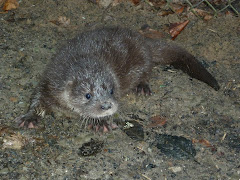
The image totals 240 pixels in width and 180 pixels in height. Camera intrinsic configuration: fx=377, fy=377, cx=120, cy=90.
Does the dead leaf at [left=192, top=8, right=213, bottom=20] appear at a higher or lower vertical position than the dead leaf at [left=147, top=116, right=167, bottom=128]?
higher

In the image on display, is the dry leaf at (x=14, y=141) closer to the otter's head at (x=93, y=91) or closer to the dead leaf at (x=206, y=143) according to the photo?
the otter's head at (x=93, y=91)

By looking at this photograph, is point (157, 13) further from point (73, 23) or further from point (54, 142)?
point (54, 142)

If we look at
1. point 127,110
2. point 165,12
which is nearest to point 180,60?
point 127,110

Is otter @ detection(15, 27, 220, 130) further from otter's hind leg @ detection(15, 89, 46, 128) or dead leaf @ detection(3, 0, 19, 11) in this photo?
dead leaf @ detection(3, 0, 19, 11)

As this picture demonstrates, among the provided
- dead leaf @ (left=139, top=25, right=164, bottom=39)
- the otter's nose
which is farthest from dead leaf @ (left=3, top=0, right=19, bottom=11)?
the otter's nose

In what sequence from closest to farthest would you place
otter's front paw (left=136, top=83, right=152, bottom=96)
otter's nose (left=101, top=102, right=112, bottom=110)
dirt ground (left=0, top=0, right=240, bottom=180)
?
dirt ground (left=0, top=0, right=240, bottom=180)
otter's nose (left=101, top=102, right=112, bottom=110)
otter's front paw (left=136, top=83, right=152, bottom=96)

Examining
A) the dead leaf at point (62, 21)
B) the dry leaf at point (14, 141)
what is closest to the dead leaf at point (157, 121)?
the dry leaf at point (14, 141)
